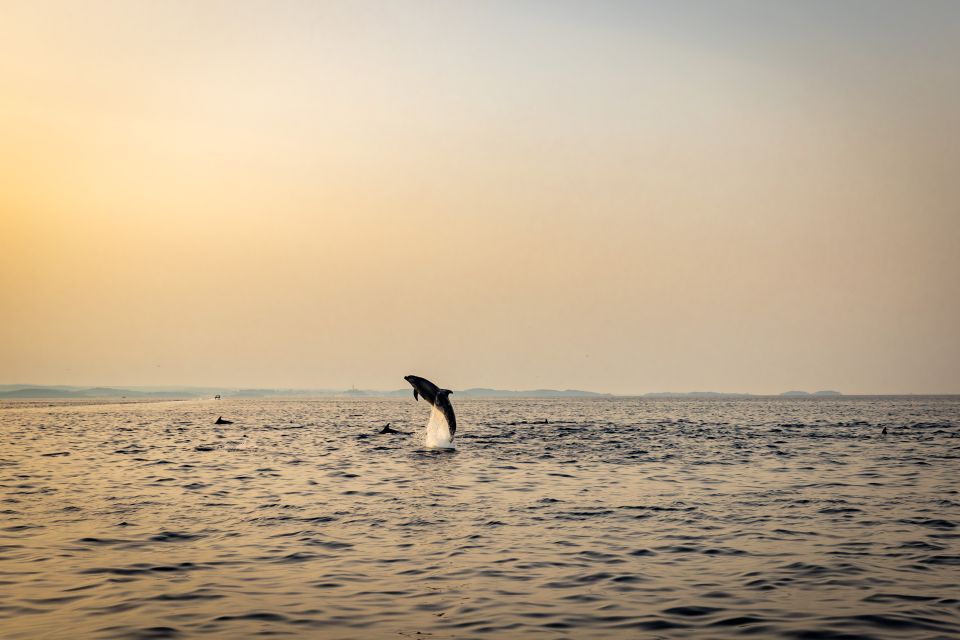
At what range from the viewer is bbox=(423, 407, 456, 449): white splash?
40.0m

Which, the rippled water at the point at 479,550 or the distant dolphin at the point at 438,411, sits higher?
the distant dolphin at the point at 438,411

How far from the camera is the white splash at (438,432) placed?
131ft

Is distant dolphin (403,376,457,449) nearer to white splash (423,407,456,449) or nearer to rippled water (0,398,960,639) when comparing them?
white splash (423,407,456,449)

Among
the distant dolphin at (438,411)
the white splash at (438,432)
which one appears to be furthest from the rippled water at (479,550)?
the white splash at (438,432)

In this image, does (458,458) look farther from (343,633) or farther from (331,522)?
(343,633)

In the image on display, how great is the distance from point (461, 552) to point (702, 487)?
12296 mm

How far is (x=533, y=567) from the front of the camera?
13.5 meters

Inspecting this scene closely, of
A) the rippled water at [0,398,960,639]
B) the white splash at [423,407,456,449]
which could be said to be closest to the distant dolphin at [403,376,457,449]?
the white splash at [423,407,456,449]

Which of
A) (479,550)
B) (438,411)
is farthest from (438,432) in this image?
(479,550)

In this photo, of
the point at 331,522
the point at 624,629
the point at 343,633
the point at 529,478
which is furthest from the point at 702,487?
the point at 343,633

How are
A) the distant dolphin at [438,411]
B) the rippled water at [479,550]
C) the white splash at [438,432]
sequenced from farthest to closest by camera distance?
the white splash at [438,432], the distant dolphin at [438,411], the rippled water at [479,550]

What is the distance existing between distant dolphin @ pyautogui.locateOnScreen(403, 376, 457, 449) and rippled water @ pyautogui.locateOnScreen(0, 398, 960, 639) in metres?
7.39

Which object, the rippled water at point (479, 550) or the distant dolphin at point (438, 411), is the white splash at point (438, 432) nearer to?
the distant dolphin at point (438, 411)

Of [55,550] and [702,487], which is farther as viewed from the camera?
[702,487]
